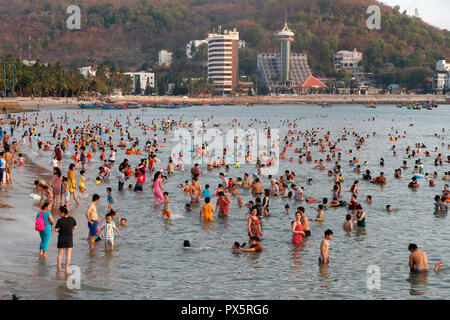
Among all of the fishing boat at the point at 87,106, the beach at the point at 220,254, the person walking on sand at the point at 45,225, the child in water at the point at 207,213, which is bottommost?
the beach at the point at 220,254

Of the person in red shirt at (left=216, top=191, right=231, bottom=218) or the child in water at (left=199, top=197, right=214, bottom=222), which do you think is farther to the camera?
the person in red shirt at (left=216, top=191, right=231, bottom=218)

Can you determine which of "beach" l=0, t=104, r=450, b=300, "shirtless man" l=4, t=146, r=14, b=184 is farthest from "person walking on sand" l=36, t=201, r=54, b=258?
"shirtless man" l=4, t=146, r=14, b=184

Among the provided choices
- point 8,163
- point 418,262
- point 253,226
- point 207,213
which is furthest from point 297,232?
point 8,163

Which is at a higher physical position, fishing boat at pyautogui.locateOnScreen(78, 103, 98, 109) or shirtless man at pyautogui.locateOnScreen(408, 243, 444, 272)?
fishing boat at pyautogui.locateOnScreen(78, 103, 98, 109)

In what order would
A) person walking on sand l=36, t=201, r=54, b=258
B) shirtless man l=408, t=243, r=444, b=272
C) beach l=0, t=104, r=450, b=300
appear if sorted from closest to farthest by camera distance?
beach l=0, t=104, r=450, b=300, person walking on sand l=36, t=201, r=54, b=258, shirtless man l=408, t=243, r=444, b=272

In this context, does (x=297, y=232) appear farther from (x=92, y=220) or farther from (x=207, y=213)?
(x=92, y=220)

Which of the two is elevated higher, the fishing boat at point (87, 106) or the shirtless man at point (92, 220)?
the fishing boat at point (87, 106)

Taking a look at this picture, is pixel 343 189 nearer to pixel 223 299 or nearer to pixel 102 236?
pixel 102 236

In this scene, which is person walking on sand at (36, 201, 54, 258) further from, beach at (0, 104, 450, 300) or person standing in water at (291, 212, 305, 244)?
person standing in water at (291, 212, 305, 244)

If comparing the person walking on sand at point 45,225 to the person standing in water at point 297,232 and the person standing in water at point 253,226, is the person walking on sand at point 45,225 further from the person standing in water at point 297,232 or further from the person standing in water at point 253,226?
the person standing in water at point 297,232

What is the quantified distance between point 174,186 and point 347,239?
49.9 ft

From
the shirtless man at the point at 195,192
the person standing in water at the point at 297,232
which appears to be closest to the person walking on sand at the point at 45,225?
the person standing in water at the point at 297,232

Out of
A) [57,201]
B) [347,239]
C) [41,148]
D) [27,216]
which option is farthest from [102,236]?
[41,148]

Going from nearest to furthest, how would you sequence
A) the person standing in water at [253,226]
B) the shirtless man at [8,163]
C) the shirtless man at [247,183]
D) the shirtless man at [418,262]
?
the shirtless man at [418,262] → the person standing in water at [253,226] → the shirtless man at [8,163] → the shirtless man at [247,183]
